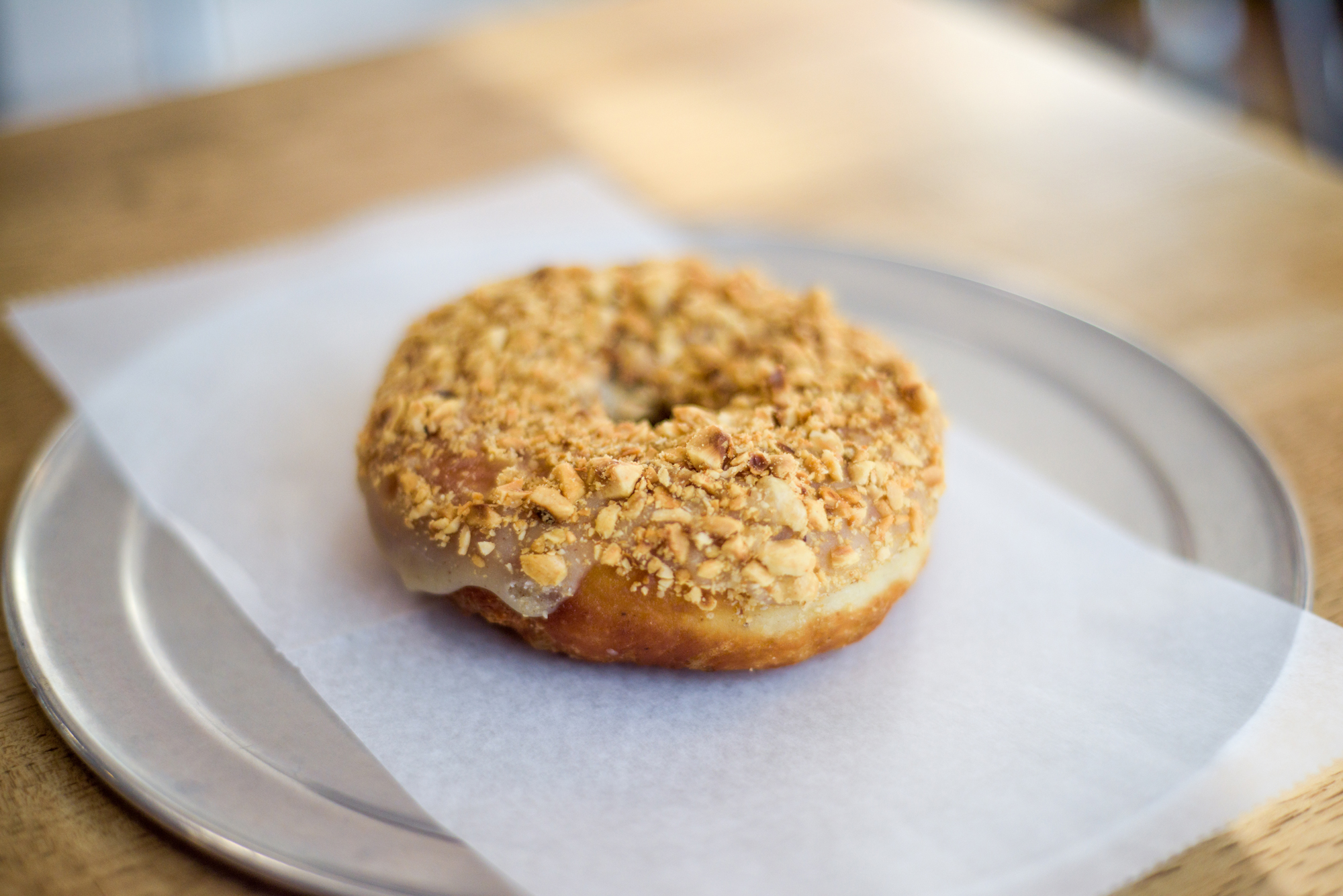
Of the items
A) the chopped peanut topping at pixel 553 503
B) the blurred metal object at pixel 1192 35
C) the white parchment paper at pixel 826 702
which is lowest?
the white parchment paper at pixel 826 702

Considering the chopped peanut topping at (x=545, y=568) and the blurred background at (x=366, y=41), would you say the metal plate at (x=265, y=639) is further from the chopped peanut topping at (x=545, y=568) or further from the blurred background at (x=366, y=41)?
the blurred background at (x=366, y=41)

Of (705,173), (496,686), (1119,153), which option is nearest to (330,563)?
(496,686)

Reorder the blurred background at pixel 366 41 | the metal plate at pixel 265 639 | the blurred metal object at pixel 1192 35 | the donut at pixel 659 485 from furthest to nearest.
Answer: the blurred metal object at pixel 1192 35
the blurred background at pixel 366 41
the donut at pixel 659 485
the metal plate at pixel 265 639

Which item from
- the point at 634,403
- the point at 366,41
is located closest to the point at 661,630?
the point at 634,403

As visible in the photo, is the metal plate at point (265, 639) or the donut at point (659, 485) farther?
the donut at point (659, 485)

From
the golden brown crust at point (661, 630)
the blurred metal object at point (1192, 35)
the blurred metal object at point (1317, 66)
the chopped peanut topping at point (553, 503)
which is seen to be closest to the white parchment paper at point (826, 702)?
the golden brown crust at point (661, 630)

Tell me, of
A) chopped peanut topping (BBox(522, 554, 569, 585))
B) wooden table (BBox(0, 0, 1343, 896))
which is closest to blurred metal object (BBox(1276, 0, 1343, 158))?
wooden table (BBox(0, 0, 1343, 896))

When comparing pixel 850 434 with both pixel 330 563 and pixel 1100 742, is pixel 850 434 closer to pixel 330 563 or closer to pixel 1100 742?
pixel 1100 742
